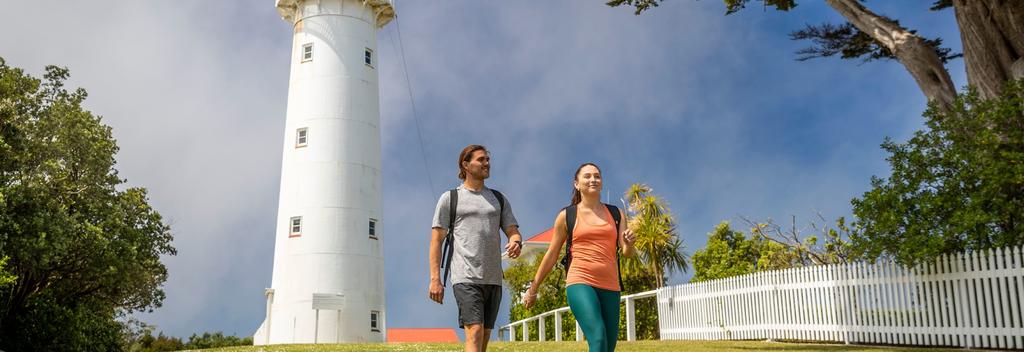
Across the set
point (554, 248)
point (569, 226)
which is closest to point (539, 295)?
point (554, 248)

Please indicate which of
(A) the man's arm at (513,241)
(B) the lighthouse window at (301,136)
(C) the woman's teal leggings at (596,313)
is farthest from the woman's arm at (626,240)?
(B) the lighthouse window at (301,136)

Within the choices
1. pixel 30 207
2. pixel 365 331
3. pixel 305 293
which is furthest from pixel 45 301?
pixel 365 331

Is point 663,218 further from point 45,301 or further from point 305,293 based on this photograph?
point 45,301

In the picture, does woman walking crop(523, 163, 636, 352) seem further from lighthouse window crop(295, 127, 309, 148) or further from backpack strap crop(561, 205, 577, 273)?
lighthouse window crop(295, 127, 309, 148)

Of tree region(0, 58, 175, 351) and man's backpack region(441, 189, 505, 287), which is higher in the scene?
tree region(0, 58, 175, 351)

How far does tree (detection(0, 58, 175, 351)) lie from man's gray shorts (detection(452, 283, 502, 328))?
16.6 m

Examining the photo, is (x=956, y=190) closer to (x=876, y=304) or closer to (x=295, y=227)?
(x=876, y=304)

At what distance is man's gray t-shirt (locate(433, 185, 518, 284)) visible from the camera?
613 centimetres

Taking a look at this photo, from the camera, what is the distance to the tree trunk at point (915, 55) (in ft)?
58.7

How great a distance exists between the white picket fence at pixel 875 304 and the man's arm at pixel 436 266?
1225cm

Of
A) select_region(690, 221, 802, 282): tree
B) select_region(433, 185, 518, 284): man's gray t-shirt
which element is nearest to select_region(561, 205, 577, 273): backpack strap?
select_region(433, 185, 518, 284): man's gray t-shirt

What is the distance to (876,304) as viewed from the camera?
17047 mm

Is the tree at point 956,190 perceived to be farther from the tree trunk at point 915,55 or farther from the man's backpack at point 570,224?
the man's backpack at point 570,224

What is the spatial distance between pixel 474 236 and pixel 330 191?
24144mm
